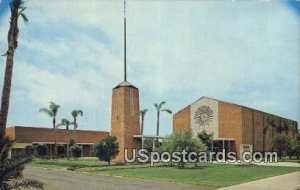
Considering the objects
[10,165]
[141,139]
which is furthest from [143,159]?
[10,165]

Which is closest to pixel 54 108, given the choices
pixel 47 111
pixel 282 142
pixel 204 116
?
pixel 47 111

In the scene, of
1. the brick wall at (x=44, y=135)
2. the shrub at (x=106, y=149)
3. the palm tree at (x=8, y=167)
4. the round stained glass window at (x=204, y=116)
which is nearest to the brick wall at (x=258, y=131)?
A: the round stained glass window at (x=204, y=116)

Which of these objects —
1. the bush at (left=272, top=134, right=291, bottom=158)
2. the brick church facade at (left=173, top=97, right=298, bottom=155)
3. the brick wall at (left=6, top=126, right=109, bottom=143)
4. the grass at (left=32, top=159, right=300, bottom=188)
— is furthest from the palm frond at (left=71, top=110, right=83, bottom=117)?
the grass at (left=32, top=159, right=300, bottom=188)

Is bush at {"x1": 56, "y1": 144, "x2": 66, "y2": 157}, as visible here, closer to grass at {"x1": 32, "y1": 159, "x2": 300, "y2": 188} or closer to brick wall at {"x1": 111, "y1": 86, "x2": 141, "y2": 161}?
brick wall at {"x1": 111, "y1": 86, "x2": 141, "y2": 161}

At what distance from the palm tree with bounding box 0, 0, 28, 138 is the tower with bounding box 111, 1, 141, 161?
30.5m

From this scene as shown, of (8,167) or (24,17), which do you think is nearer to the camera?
(8,167)

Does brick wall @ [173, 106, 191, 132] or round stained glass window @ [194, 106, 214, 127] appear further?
brick wall @ [173, 106, 191, 132]

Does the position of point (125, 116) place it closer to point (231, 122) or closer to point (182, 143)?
point (182, 143)

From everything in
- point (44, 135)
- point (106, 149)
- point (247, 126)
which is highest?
point (247, 126)

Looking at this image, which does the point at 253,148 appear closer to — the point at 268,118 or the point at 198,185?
the point at 268,118

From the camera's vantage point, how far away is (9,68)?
16844 mm

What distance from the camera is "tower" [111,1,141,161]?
48.4 metres

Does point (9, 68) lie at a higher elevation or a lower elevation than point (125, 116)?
higher

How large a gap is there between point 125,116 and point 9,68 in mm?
31942
